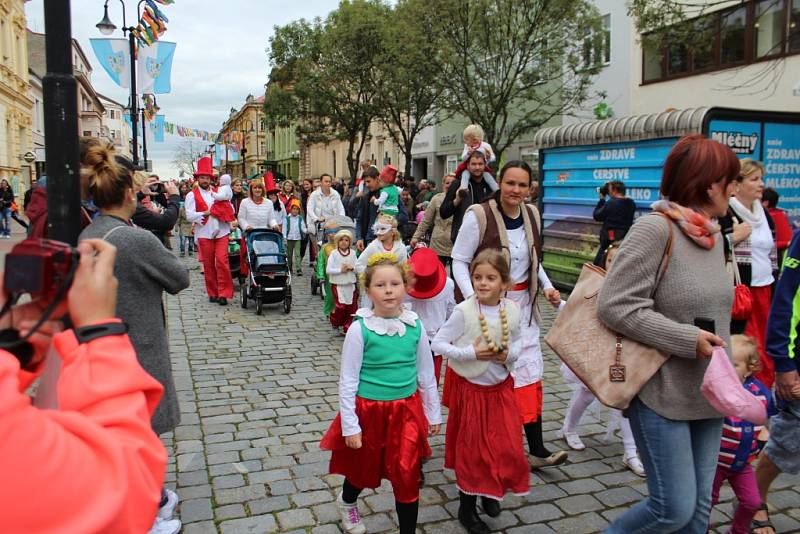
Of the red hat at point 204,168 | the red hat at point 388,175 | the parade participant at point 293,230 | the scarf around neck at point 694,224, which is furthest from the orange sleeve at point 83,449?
the parade participant at point 293,230

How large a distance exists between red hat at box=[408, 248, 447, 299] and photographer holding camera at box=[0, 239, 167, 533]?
361 cm

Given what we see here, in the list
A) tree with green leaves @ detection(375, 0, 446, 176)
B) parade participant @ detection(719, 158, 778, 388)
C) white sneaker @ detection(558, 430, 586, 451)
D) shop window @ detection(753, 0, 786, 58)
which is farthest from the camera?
tree with green leaves @ detection(375, 0, 446, 176)

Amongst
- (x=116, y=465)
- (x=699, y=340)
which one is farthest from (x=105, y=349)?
(x=699, y=340)

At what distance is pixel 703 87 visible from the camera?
18.4 m

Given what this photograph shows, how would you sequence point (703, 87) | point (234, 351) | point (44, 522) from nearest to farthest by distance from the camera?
point (44, 522) < point (234, 351) < point (703, 87)

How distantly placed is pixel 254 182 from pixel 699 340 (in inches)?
367

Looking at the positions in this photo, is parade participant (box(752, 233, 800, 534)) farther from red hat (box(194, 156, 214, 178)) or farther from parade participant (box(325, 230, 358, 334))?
red hat (box(194, 156, 214, 178))

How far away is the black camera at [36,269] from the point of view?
116 cm

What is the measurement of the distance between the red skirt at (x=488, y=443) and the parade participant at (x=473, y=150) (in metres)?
2.57

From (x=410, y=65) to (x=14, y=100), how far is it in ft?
91.0

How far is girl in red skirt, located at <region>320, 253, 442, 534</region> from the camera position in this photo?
11.1 ft

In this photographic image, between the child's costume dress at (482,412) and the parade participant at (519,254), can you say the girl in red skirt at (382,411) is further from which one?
the parade participant at (519,254)

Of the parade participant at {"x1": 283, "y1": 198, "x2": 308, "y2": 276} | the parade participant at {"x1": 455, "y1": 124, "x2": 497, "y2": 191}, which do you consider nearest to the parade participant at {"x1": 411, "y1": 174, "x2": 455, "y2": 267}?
the parade participant at {"x1": 455, "y1": 124, "x2": 497, "y2": 191}

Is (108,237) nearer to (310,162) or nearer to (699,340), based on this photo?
(699,340)
